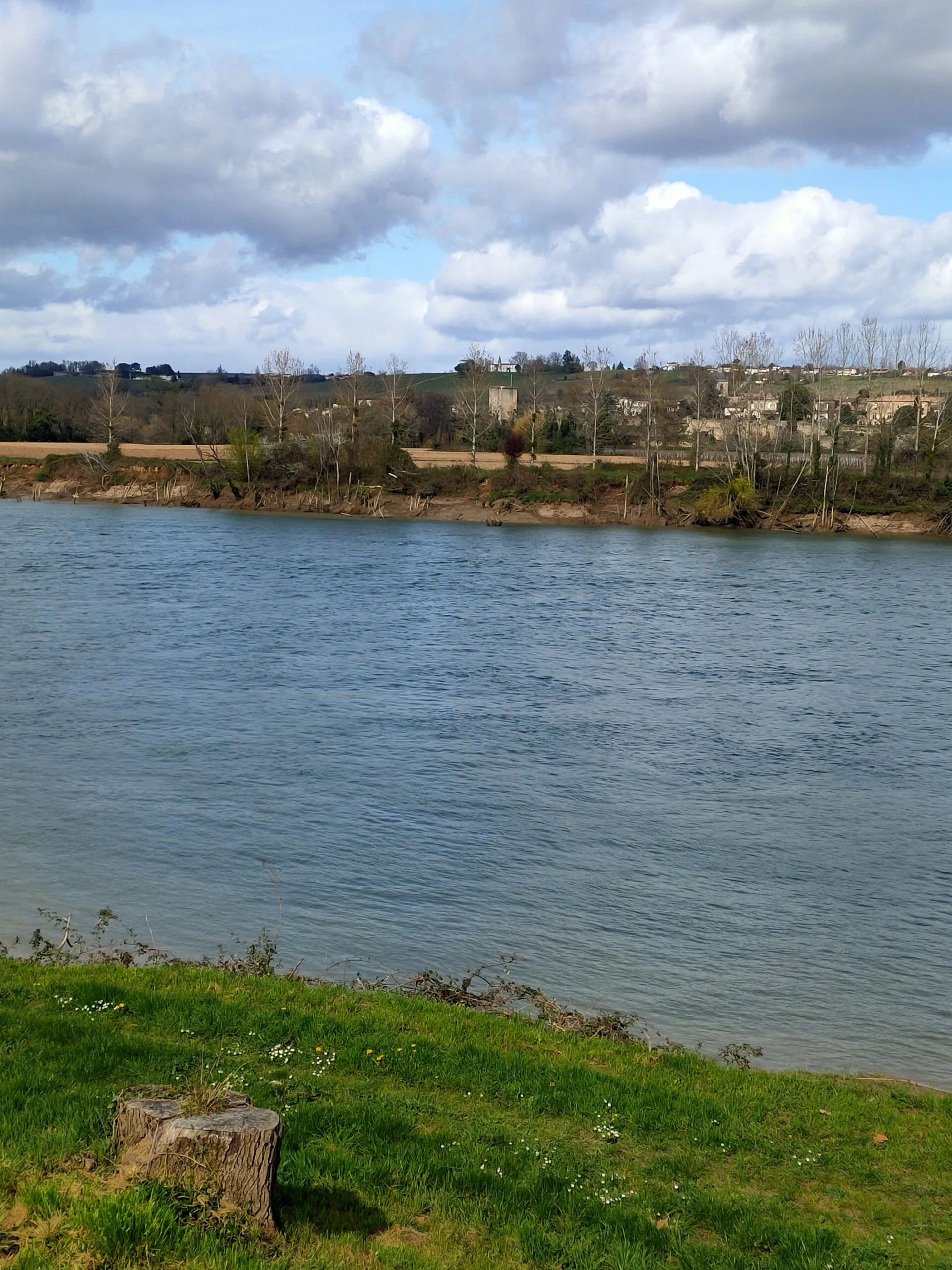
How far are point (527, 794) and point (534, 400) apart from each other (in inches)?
3949

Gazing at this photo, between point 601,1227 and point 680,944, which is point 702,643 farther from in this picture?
point 601,1227

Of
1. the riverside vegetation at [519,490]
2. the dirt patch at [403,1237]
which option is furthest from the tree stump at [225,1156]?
the riverside vegetation at [519,490]

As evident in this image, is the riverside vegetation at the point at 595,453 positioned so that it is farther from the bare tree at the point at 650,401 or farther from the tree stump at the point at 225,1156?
the tree stump at the point at 225,1156

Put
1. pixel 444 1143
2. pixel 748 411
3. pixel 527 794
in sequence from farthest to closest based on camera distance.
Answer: pixel 748 411 → pixel 527 794 → pixel 444 1143

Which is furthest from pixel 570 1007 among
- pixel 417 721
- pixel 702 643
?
pixel 702 643

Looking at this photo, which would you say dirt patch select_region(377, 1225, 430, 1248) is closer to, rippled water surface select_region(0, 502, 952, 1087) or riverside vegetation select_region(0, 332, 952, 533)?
rippled water surface select_region(0, 502, 952, 1087)

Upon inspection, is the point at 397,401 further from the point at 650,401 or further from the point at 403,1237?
the point at 403,1237

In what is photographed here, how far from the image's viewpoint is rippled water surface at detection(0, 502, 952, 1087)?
43.4ft

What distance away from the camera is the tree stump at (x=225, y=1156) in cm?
525

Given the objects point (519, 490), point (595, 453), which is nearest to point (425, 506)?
point (519, 490)

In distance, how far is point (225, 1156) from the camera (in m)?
5.26

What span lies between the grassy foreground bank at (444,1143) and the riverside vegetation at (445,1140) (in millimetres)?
18

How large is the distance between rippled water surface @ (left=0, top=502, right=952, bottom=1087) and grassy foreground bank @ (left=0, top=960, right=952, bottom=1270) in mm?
2595

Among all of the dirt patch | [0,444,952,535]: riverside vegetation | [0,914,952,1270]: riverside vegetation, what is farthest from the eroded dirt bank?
the dirt patch
